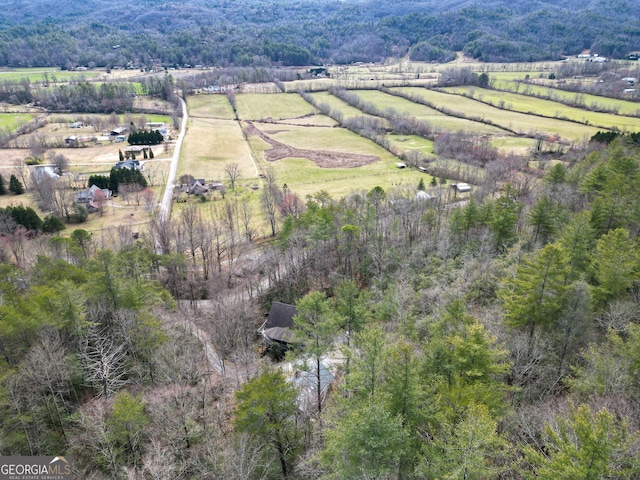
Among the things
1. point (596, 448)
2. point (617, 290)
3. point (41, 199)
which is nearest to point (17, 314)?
point (596, 448)

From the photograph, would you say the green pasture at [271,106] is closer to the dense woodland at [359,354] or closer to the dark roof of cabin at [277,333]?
the dense woodland at [359,354]

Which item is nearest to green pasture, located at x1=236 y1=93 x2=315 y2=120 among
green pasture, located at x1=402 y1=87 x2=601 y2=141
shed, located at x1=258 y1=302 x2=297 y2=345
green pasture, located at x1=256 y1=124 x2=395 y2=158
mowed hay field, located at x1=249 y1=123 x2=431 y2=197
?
green pasture, located at x1=256 y1=124 x2=395 y2=158

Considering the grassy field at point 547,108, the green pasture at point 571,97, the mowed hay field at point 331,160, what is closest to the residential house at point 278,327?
the mowed hay field at point 331,160

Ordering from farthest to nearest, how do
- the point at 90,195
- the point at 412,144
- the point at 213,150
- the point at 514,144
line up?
the point at 412,144, the point at 213,150, the point at 514,144, the point at 90,195

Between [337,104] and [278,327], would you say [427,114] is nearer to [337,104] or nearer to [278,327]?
[337,104]

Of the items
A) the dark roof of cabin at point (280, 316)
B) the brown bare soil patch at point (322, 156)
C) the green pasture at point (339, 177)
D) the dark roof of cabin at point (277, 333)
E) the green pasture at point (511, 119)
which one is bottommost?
the dark roof of cabin at point (277, 333)

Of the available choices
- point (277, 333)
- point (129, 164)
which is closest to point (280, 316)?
point (277, 333)
